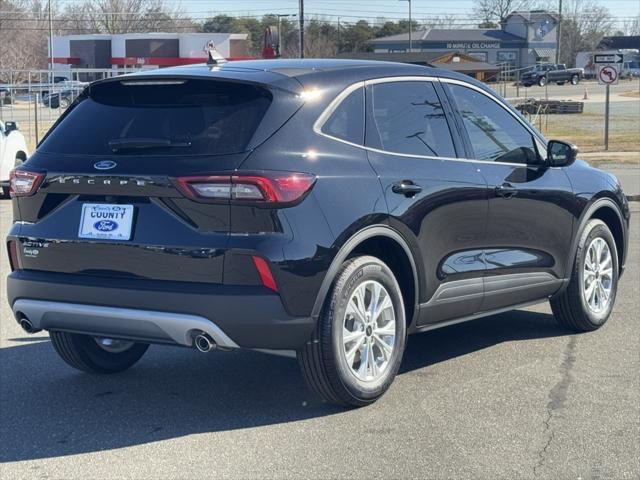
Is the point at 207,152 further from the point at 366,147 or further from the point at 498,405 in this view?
the point at 498,405

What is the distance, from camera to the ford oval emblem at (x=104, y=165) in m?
5.21

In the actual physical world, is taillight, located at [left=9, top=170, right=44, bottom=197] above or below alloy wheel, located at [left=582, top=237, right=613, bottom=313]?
above

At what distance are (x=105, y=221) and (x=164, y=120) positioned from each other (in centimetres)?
60

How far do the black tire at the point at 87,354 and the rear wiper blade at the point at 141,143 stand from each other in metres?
1.39

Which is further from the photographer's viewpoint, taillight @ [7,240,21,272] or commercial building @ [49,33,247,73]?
commercial building @ [49,33,247,73]

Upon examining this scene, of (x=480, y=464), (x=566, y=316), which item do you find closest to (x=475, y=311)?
(x=566, y=316)

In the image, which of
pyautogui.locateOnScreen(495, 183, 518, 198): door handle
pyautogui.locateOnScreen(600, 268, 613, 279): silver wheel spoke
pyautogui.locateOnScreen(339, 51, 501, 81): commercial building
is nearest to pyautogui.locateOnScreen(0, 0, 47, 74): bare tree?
pyautogui.locateOnScreen(339, 51, 501, 81): commercial building

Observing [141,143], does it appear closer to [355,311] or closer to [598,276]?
[355,311]

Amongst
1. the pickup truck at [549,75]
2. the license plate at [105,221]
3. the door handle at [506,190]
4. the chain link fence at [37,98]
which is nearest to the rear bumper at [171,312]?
the license plate at [105,221]

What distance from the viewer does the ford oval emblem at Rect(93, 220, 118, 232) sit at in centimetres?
Answer: 518

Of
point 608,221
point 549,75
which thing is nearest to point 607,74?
point 608,221

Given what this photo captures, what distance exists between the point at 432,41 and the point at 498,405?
99.9 m

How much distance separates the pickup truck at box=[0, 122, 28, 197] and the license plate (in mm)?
13019

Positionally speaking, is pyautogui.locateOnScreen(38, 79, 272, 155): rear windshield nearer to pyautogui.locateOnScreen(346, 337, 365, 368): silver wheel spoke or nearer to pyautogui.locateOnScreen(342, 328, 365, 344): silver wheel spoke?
pyautogui.locateOnScreen(342, 328, 365, 344): silver wheel spoke
